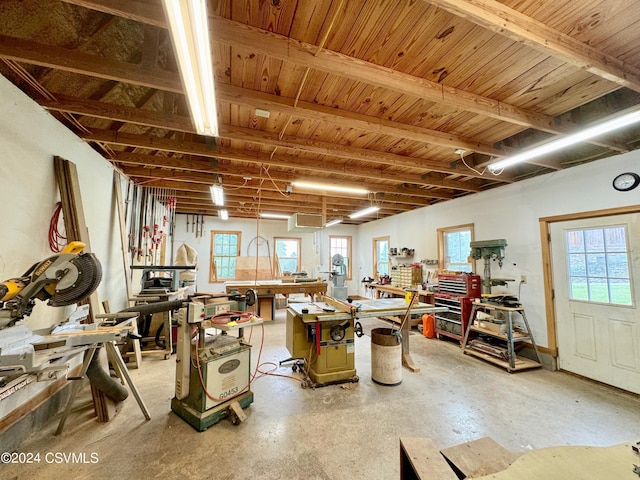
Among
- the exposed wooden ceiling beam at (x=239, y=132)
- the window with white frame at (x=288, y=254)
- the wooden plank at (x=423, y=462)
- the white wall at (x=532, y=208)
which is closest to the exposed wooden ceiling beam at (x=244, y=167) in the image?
the exposed wooden ceiling beam at (x=239, y=132)

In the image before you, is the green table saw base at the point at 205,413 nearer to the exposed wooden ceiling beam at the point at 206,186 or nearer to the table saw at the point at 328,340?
the table saw at the point at 328,340

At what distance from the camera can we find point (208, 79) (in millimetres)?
1596

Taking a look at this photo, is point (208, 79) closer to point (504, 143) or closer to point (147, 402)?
point (147, 402)

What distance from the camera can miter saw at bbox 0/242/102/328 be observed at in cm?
137

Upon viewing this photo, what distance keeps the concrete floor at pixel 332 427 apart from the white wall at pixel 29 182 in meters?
0.77

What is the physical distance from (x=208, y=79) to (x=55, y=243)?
87.7 inches

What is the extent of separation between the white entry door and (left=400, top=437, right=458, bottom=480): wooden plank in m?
3.52

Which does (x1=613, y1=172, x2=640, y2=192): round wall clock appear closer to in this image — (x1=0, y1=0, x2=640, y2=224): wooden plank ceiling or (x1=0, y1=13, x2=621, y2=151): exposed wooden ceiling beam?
(x1=0, y1=0, x2=640, y2=224): wooden plank ceiling

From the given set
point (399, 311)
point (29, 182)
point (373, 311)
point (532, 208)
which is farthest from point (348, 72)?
point (532, 208)

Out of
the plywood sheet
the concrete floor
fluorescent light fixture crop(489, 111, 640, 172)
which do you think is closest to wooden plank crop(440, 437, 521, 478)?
the plywood sheet

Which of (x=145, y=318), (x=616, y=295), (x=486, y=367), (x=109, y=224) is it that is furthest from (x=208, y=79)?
(x=616, y=295)

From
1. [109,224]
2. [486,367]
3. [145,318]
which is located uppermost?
[109,224]

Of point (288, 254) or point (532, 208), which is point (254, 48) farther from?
point (288, 254)

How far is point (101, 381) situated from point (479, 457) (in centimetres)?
292
